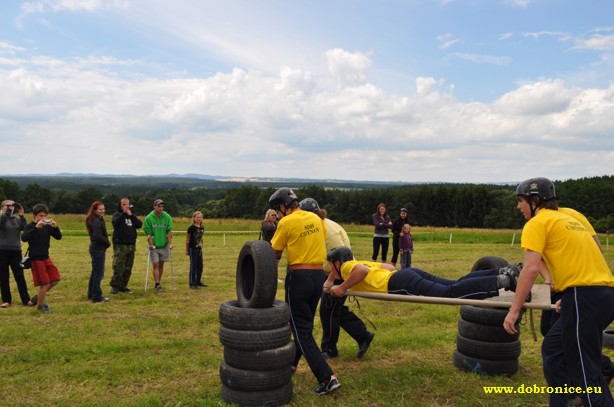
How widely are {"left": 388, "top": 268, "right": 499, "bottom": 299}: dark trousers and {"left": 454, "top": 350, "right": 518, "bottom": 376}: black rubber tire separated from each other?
1084mm

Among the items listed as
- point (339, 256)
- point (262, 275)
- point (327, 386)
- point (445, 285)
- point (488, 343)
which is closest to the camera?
point (262, 275)

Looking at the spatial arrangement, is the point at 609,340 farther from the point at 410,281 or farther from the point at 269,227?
the point at 269,227

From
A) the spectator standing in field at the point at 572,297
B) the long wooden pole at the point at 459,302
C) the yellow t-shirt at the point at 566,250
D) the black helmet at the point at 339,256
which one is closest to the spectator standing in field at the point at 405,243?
the black helmet at the point at 339,256

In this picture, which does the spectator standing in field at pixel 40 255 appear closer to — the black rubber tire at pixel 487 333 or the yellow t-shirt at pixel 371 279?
the yellow t-shirt at pixel 371 279

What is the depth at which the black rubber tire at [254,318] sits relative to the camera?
5.23 metres

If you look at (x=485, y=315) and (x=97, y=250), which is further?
(x=97, y=250)

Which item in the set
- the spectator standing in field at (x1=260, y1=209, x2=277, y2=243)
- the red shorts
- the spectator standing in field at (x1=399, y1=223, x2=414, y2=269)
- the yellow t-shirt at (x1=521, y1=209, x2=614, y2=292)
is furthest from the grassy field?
the spectator standing in field at (x1=399, y1=223, x2=414, y2=269)

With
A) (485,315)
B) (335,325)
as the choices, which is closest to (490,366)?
(485,315)

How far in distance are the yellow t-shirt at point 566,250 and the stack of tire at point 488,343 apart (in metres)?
2.05

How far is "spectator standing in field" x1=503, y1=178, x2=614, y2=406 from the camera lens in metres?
4.12

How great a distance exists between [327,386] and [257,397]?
87 cm

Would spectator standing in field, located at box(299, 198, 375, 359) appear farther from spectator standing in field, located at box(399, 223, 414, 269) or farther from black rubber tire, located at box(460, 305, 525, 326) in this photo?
spectator standing in field, located at box(399, 223, 414, 269)

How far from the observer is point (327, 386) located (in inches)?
221

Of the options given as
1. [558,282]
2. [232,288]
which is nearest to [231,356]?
[558,282]
